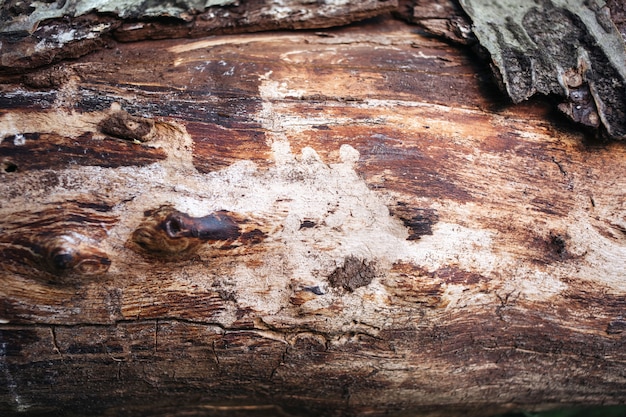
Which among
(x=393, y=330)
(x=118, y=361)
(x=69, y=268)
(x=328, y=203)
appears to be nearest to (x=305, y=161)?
(x=328, y=203)

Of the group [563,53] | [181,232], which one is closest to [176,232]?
[181,232]

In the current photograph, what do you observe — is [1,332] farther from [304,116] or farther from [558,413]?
[558,413]

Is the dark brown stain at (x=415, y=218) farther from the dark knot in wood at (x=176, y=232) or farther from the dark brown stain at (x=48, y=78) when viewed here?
the dark brown stain at (x=48, y=78)

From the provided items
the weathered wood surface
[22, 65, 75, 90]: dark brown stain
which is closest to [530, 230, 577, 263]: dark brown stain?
the weathered wood surface

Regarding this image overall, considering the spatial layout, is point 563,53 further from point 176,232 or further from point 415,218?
point 176,232

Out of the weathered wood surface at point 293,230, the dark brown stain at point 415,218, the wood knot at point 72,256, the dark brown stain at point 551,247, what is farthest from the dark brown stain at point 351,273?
the wood knot at point 72,256

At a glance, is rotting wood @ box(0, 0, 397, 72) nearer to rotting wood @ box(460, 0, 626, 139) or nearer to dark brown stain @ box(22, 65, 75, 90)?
dark brown stain @ box(22, 65, 75, 90)
